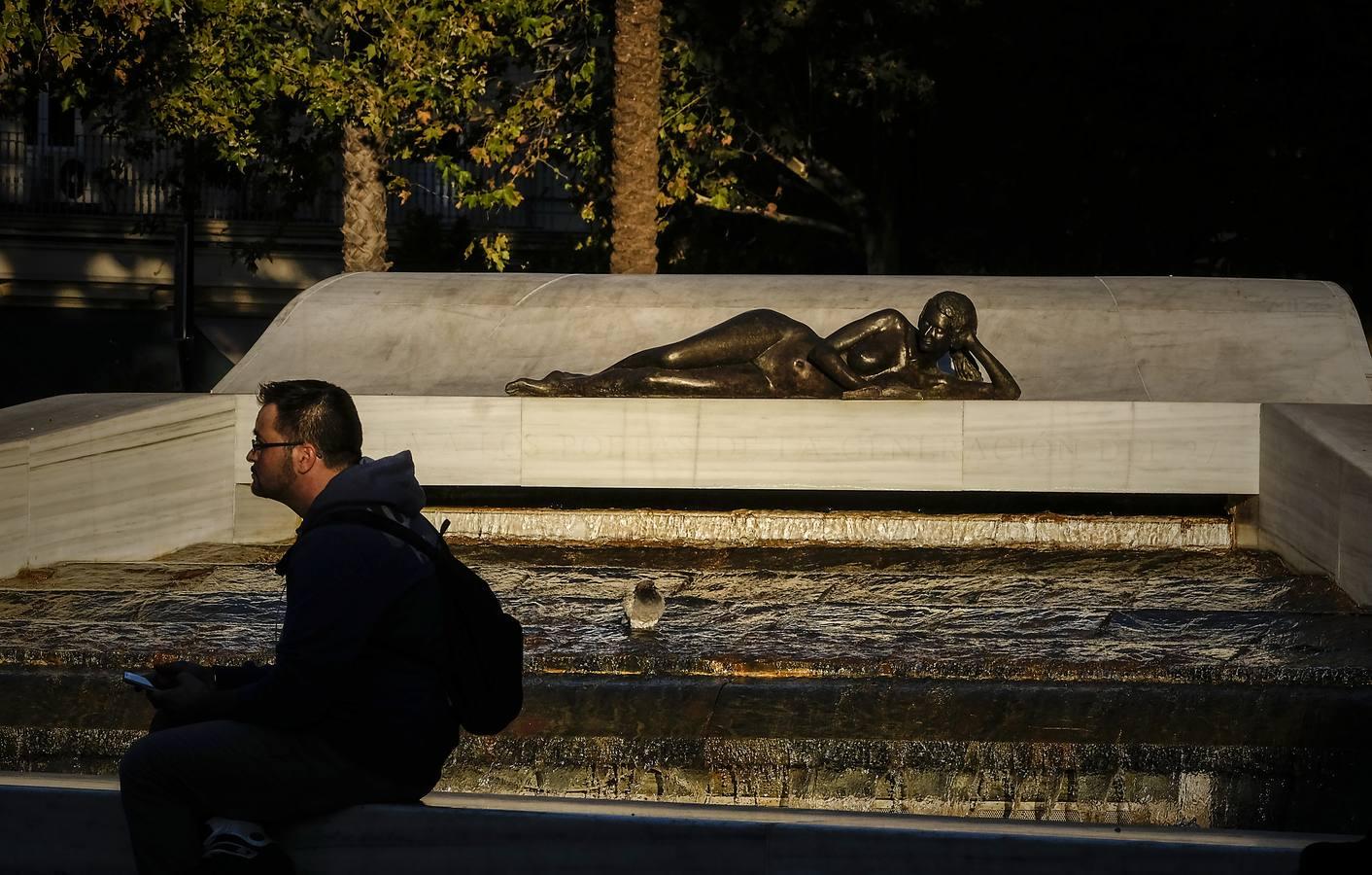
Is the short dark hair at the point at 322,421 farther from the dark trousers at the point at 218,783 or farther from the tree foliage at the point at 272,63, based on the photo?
the tree foliage at the point at 272,63

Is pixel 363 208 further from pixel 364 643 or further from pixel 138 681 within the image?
pixel 364 643

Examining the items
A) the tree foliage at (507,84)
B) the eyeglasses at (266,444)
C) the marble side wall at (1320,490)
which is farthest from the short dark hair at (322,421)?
the tree foliage at (507,84)

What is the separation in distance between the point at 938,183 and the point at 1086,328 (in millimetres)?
9504

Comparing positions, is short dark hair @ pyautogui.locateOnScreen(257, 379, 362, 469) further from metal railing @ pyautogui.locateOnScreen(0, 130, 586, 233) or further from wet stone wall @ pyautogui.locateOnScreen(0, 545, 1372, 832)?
metal railing @ pyautogui.locateOnScreen(0, 130, 586, 233)

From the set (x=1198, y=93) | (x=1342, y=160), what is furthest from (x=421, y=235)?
(x=1342, y=160)

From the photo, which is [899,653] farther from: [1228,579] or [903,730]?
[1228,579]

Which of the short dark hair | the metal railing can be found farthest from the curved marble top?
the metal railing

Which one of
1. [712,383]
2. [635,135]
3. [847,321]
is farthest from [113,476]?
[635,135]

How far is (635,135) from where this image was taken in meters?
14.8

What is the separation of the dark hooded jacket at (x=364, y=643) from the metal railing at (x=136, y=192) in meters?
21.0

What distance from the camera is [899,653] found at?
19.9 feet

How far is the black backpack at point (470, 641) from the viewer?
11.0 ft

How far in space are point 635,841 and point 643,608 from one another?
3319 millimetres

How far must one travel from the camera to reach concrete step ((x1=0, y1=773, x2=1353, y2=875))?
10.0ft
